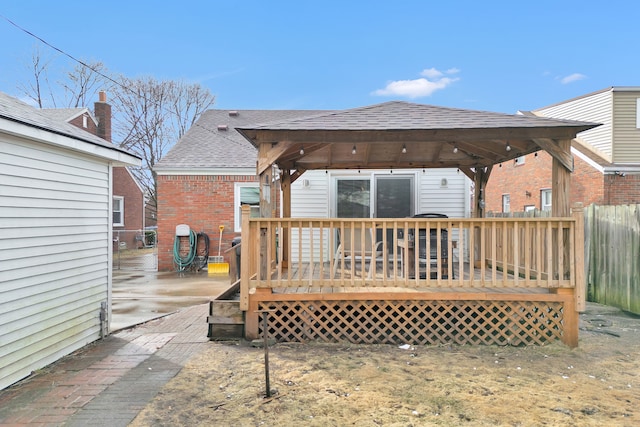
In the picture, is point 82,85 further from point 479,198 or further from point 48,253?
point 479,198

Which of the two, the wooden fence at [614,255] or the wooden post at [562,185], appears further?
the wooden fence at [614,255]

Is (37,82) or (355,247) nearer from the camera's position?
(355,247)

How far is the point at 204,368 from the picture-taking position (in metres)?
A: 3.89

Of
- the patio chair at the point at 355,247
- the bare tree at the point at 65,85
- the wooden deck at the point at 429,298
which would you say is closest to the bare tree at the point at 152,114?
the bare tree at the point at 65,85

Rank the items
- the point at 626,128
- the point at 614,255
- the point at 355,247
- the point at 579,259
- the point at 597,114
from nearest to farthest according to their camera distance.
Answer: the point at 579,259, the point at 614,255, the point at 355,247, the point at 626,128, the point at 597,114

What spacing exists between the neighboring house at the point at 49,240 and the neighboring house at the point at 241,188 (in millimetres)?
4095

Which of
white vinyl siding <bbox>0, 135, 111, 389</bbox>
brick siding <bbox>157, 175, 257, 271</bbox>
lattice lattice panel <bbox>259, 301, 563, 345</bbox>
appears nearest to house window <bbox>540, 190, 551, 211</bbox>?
brick siding <bbox>157, 175, 257, 271</bbox>

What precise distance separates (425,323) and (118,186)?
58.9ft

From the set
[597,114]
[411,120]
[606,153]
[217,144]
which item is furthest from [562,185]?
[217,144]

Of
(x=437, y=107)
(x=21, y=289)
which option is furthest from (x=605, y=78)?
(x=21, y=289)

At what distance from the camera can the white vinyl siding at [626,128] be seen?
38.1 feet

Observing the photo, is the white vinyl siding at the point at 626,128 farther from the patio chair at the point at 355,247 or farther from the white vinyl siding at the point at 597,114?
the patio chair at the point at 355,247

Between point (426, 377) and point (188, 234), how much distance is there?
9.12 meters

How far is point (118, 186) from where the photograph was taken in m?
18.7
